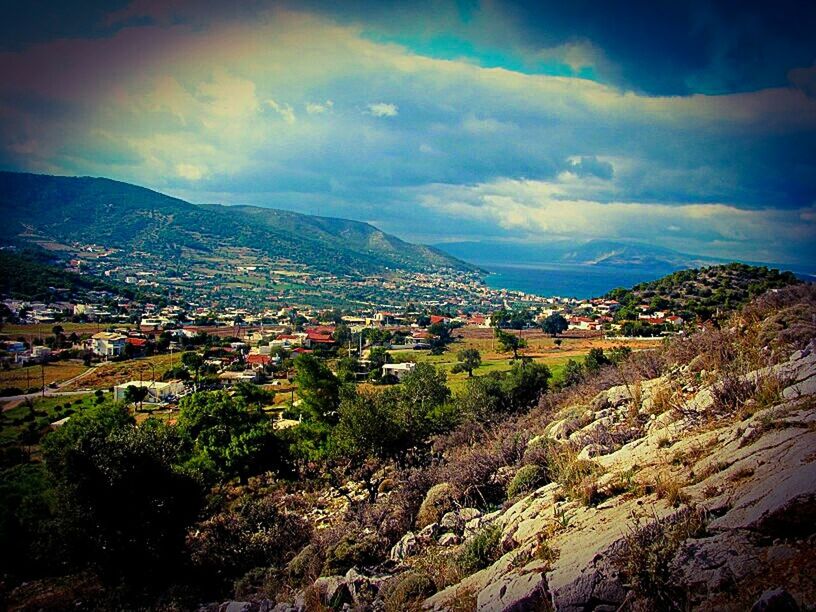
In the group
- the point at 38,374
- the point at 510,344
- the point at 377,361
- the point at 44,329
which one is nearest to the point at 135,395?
the point at 38,374

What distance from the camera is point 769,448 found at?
17.7 feet

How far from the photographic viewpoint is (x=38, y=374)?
49.4m

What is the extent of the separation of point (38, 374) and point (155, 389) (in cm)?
1283

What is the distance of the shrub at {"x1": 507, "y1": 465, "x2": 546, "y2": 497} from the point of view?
27.6ft

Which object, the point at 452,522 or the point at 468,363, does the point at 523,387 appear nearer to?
the point at 452,522

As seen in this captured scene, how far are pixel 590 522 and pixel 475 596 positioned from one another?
1.55m

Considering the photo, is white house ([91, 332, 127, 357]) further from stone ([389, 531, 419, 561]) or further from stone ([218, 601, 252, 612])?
stone ([389, 531, 419, 561])

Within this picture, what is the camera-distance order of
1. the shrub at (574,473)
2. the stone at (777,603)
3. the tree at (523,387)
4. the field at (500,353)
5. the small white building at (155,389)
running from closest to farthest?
the stone at (777,603) → the shrub at (574,473) → the tree at (523,387) → the field at (500,353) → the small white building at (155,389)

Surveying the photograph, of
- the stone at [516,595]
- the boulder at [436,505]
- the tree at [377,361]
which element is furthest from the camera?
the tree at [377,361]

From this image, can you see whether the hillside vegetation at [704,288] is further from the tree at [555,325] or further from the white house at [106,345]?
the white house at [106,345]

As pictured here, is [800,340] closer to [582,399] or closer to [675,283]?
[582,399]

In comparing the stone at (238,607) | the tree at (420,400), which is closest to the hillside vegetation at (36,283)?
the tree at (420,400)

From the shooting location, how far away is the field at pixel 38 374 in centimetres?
4652

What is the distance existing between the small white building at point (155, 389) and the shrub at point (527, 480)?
144ft
